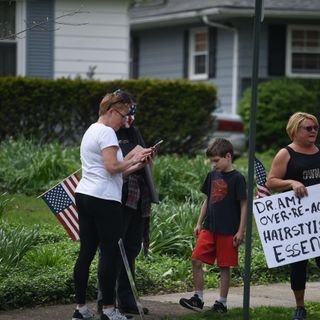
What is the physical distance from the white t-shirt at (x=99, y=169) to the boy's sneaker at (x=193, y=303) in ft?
4.20

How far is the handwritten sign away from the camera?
319 inches

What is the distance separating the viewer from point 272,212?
8117 mm

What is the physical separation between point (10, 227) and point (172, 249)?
1.81 meters

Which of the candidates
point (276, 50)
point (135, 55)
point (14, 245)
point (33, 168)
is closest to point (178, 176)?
point (33, 168)

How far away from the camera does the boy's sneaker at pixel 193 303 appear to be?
8.66 meters

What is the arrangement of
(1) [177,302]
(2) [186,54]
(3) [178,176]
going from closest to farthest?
(1) [177,302] < (3) [178,176] < (2) [186,54]

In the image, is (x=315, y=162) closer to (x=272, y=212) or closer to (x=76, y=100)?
(x=272, y=212)

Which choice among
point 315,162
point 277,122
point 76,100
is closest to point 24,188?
point 76,100

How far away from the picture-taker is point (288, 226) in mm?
8164

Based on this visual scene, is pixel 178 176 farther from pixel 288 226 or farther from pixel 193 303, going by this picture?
pixel 288 226

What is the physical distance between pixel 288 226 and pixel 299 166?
0.52 metres

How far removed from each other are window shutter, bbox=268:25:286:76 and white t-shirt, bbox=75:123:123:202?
21.0m

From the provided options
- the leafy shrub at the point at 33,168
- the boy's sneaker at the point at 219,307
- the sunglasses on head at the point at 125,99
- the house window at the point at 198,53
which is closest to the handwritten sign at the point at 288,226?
the boy's sneaker at the point at 219,307

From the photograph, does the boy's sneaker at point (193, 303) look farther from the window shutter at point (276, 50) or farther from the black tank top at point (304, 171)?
the window shutter at point (276, 50)
